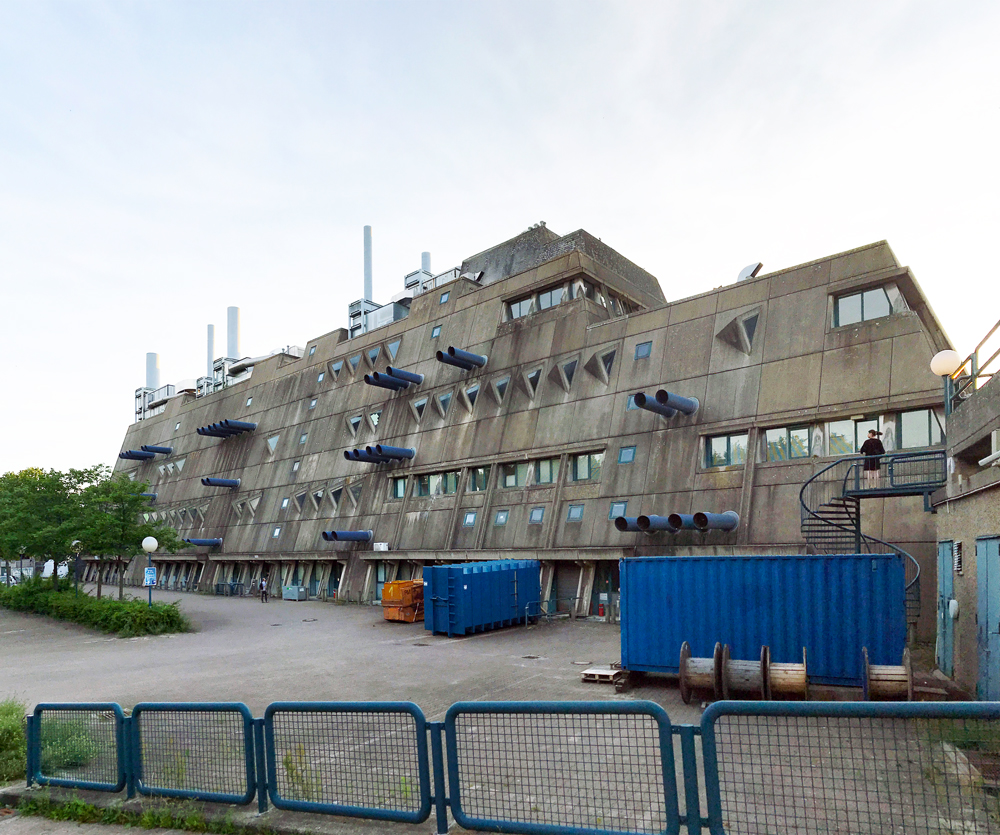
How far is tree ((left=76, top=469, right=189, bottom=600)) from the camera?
29656 millimetres

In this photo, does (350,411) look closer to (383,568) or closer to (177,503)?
(383,568)

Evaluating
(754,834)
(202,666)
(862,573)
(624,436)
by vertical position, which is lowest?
(202,666)

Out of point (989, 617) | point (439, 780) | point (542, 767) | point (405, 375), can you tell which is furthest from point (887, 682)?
point (405, 375)

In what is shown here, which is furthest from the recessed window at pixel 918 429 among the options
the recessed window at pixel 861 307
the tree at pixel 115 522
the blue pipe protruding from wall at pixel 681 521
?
the tree at pixel 115 522

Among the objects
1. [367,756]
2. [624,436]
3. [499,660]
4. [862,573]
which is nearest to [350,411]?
[624,436]

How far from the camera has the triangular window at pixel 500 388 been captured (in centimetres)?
3353

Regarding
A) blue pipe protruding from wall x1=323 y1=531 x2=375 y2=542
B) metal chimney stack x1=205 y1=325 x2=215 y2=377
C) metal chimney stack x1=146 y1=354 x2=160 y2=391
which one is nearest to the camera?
blue pipe protruding from wall x1=323 y1=531 x2=375 y2=542

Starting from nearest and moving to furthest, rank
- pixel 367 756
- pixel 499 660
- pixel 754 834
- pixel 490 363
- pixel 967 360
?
pixel 754 834 → pixel 367 756 → pixel 967 360 → pixel 499 660 → pixel 490 363

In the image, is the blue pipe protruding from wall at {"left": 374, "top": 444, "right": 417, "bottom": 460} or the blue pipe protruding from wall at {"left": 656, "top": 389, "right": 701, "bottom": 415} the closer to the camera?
the blue pipe protruding from wall at {"left": 656, "top": 389, "right": 701, "bottom": 415}

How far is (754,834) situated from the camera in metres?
5.54

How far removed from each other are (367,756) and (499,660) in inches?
471

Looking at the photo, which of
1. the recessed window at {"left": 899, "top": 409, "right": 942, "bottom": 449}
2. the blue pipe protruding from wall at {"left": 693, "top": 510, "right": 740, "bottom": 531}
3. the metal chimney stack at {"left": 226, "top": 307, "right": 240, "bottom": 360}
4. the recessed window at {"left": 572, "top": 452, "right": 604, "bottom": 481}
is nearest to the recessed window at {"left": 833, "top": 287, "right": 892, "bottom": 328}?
the recessed window at {"left": 899, "top": 409, "right": 942, "bottom": 449}

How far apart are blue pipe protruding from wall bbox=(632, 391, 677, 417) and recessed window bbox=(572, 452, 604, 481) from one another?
330 cm

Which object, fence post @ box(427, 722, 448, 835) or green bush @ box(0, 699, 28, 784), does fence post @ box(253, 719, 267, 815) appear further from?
green bush @ box(0, 699, 28, 784)
